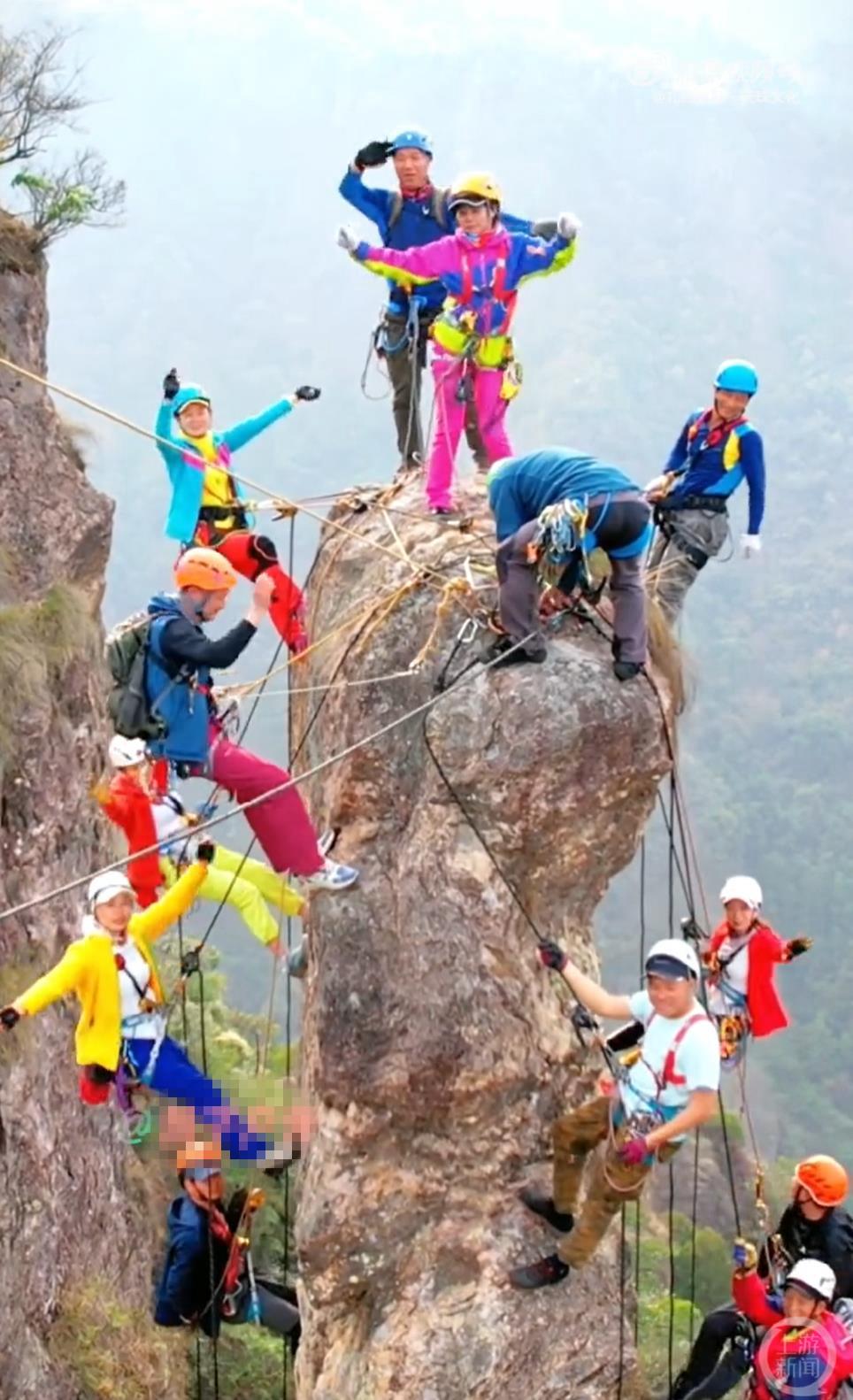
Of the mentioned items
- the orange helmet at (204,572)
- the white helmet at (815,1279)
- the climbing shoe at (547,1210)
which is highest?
the orange helmet at (204,572)

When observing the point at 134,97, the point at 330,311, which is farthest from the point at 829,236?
the point at 134,97

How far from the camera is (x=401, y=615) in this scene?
8.46 meters

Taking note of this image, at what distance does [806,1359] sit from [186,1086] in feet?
11.0

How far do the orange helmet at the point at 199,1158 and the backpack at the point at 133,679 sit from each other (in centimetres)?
215

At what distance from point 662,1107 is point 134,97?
168 meters

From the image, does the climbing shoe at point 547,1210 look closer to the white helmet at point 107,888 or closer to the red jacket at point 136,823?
the red jacket at point 136,823

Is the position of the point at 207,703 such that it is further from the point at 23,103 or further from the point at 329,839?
the point at 23,103

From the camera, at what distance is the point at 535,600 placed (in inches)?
298

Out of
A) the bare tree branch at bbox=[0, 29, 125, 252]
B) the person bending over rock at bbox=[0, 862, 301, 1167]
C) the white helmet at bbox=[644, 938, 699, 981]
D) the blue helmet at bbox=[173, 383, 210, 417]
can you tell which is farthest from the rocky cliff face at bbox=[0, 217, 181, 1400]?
the white helmet at bbox=[644, 938, 699, 981]

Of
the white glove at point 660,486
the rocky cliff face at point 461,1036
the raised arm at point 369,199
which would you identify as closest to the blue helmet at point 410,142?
the raised arm at point 369,199

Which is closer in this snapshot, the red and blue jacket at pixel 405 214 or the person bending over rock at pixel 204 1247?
the person bending over rock at pixel 204 1247

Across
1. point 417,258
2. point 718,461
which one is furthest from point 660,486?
point 417,258

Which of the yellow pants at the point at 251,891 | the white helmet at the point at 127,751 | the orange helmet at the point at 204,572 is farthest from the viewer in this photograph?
the yellow pants at the point at 251,891

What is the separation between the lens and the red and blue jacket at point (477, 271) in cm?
818
